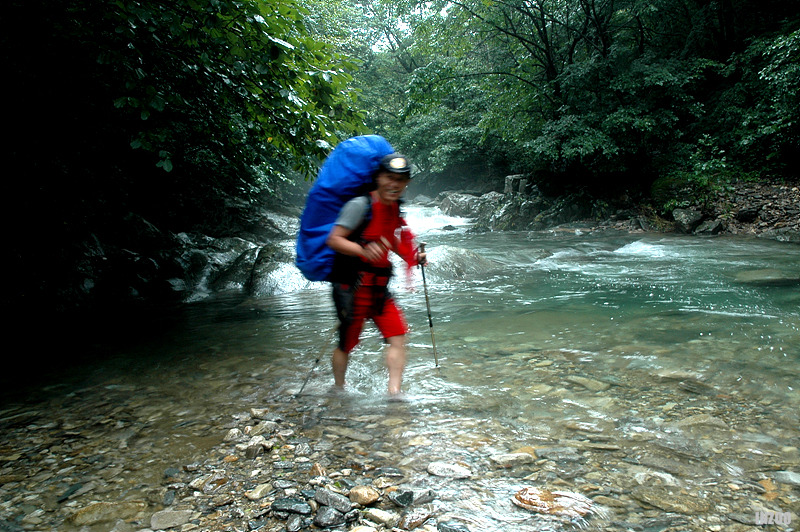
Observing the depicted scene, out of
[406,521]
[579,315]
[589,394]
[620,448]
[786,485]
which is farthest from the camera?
[579,315]

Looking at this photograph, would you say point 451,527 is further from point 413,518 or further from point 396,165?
point 396,165

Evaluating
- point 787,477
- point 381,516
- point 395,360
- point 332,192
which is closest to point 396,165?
point 332,192

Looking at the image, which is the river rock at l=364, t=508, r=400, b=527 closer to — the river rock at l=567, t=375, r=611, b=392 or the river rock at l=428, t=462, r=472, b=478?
the river rock at l=428, t=462, r=472, b=478

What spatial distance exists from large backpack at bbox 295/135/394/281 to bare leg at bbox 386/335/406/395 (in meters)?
0.72

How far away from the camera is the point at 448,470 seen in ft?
8.32

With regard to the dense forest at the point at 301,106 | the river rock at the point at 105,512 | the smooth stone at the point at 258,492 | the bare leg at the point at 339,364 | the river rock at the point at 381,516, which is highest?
the dense forest at the point at 301,106

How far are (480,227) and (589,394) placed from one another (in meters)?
16.9

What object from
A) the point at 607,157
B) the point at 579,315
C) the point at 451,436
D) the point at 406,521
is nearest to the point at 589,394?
the point at 451,436

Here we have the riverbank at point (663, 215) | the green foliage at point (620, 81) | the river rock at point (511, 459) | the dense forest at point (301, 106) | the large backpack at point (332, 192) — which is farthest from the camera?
the green foliage at point (620, 81)

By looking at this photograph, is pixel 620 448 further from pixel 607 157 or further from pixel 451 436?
pixel 607 157

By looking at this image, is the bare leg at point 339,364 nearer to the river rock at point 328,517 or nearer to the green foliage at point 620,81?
the river rock at point 328,517

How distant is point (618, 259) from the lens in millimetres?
11227

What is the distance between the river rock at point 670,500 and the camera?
7.06ft

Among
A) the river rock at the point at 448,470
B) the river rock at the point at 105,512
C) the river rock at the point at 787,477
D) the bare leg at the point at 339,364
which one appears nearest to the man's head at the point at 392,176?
the bare leg at the point at 339,364
